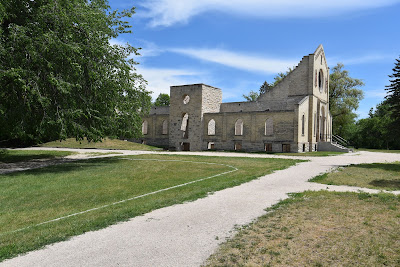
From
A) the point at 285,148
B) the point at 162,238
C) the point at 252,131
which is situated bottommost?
the point at 162,238

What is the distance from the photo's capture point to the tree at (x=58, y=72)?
1566 centimetres

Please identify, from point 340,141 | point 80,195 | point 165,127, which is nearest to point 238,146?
point 165,127

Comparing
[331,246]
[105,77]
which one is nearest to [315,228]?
[331,246]

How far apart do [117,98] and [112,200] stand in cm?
1062

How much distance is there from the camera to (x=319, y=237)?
5.61 meters

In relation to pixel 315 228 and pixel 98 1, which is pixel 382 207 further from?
pixel 98 1

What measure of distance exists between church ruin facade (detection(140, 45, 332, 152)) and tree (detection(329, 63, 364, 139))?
8.53 metres

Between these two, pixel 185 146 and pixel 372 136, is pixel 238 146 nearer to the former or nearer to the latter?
pixel 185 146

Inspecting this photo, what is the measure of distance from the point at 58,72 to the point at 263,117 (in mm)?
24586

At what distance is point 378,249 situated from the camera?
5.06 meters

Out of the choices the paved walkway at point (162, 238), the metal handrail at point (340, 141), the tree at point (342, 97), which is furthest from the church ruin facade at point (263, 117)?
the paved walkway at point (162, 238)

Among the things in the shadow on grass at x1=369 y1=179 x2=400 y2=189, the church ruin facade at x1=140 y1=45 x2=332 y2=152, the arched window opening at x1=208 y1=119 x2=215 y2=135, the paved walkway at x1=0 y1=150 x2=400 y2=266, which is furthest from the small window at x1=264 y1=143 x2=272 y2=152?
the paved walkway at x1=0 y1=150 x2=400 y2=266

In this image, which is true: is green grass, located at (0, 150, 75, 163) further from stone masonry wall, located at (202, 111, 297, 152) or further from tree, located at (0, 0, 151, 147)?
stone masonry wall, located at (202, 111, 297, 152)

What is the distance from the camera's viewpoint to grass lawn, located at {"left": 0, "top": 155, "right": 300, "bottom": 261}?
663 cm
